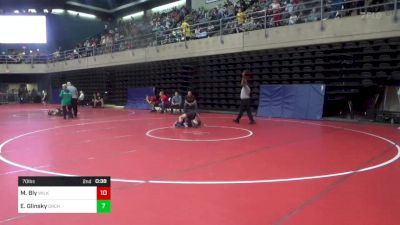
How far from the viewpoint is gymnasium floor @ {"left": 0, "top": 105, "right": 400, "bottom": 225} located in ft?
14.1

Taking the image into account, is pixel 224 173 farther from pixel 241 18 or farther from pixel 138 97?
pixel 138 97

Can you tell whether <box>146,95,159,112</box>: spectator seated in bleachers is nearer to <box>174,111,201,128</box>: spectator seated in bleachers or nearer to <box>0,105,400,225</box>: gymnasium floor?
<box>174,111,201,128</box>: spectator seated in bleachers

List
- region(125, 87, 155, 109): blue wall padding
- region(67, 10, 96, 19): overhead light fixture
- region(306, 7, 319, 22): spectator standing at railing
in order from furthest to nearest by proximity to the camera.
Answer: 1. region(67, 10, 96, 19): overhead light fixture
2. region(125, 87, 155, 109): blue wall padding
3. region(306, 7, 319, 22): spectator standing at railing

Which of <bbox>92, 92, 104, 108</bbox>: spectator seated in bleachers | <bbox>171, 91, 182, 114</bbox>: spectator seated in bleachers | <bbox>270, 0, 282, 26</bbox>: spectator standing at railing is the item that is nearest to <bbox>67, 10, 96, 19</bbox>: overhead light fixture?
<bbox>92, 92, 104, 108</bbox>: spectator seated in bleachers

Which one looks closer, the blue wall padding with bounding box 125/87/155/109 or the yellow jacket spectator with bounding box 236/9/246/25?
the yellow jacket spectator with bounding box 236/9/246/25

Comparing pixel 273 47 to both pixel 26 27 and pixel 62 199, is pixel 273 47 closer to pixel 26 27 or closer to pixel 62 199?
pixel 62 199

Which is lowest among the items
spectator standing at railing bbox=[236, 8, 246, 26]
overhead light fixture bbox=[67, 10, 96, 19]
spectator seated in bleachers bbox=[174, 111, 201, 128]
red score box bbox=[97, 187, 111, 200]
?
spectator seated in bleachers bbox=[174, 111, 201, 128]

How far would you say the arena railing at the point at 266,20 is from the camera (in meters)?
14.6

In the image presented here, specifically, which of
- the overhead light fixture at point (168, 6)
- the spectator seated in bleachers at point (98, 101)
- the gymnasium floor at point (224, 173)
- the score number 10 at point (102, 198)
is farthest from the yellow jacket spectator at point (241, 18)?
the score number 10 at point (102, 198)

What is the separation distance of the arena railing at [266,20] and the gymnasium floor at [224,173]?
18.0 ft

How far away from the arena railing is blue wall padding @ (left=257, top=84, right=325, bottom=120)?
264cm
